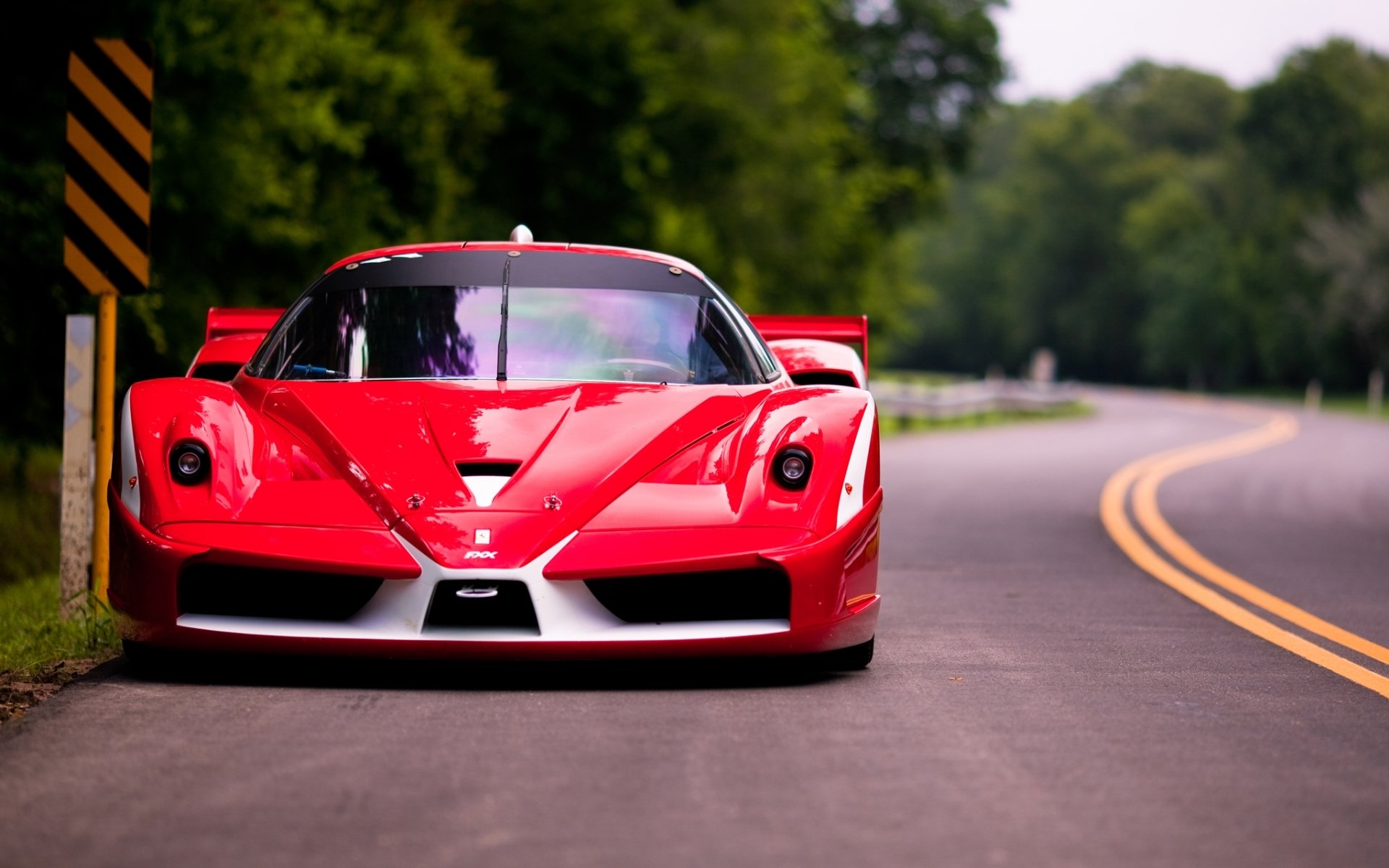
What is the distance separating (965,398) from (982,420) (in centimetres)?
148

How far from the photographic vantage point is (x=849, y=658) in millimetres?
5645

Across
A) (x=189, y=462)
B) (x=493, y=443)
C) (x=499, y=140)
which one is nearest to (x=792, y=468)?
(x=493, y=443)

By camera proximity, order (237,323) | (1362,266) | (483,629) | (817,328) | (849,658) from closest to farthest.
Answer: (483,629), (849,658), (237,323), (817,328), (1362,266)

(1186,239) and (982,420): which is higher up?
(1186,239)

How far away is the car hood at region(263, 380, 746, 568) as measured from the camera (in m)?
5.04

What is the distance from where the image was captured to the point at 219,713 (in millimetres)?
4859

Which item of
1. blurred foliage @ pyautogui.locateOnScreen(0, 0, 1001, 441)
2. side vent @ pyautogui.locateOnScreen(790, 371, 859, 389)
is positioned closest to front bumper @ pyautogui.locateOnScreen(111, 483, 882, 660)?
side vent @ pyautogui.locateOnScreen(790, 371, 859, 389)

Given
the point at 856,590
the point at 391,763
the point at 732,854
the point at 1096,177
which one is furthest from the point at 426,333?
the point at 1096,177

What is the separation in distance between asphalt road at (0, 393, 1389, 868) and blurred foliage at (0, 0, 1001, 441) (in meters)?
6.87

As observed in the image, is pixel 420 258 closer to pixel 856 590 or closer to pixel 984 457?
pixel 856 590

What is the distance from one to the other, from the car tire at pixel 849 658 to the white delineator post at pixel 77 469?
105 inches

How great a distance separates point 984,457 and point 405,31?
9.66m

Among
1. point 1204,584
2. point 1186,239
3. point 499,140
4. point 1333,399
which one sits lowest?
point 1333,399

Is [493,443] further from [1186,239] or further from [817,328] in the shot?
[1186,239]
